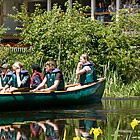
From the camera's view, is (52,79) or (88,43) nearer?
(52,79)

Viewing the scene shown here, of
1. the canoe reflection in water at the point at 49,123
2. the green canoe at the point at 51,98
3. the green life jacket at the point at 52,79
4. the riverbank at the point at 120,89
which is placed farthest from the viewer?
the riverbank at the point at 120,89

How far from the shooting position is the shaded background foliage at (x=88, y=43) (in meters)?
17.7

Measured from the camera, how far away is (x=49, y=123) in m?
9.88

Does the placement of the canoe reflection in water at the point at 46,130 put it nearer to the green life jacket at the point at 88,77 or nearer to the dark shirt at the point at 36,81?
the dark shirt at the point at 36,81

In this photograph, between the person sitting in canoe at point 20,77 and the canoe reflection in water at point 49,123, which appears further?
the person sitting in canoe at point 20,77

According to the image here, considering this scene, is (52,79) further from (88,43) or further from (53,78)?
(88,43)

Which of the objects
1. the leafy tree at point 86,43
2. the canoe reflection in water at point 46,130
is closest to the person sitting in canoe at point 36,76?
the canoe reflection in water at point 46,130

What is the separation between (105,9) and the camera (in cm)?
2569

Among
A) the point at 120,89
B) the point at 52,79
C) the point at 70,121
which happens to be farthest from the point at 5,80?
the point at 120,89

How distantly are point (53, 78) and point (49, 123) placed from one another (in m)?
3.29

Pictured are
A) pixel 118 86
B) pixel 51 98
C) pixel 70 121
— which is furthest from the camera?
pixel 118 86

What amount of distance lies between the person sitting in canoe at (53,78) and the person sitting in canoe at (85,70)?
1110 millimetres

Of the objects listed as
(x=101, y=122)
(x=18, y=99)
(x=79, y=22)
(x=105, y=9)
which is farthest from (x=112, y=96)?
(x=105, y=9)

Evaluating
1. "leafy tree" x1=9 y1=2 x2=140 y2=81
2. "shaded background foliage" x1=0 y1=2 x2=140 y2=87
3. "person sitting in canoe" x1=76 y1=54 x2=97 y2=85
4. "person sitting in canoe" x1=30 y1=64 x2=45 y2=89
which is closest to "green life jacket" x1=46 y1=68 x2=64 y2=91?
"person sitting in canoe" x1=30 y1=64 x2=45 y2=89
